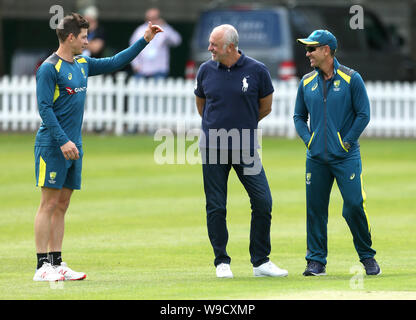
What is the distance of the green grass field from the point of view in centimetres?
885

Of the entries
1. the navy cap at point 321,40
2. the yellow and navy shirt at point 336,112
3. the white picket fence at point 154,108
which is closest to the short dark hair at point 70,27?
the navy cap at point 321,40

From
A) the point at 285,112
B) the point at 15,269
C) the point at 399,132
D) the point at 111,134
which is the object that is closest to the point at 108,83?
the point at 111,134

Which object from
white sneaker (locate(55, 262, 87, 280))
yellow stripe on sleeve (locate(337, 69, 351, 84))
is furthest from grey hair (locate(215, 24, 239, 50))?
white sneaker (locate(55, 262, 87, 280))

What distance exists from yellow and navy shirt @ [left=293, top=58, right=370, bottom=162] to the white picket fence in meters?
14.0

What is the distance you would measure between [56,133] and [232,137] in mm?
1456

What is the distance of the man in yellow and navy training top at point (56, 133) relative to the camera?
30.3ft

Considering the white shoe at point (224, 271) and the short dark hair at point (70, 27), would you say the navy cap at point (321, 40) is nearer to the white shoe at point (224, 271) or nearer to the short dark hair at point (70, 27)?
the short dark hair at point (70, 27)

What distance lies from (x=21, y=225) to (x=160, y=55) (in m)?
11.8

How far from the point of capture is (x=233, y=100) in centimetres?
960

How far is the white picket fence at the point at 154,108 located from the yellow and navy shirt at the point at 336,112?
45.9 feet

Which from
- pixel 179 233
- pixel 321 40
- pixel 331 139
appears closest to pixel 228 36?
pixel 321 40
